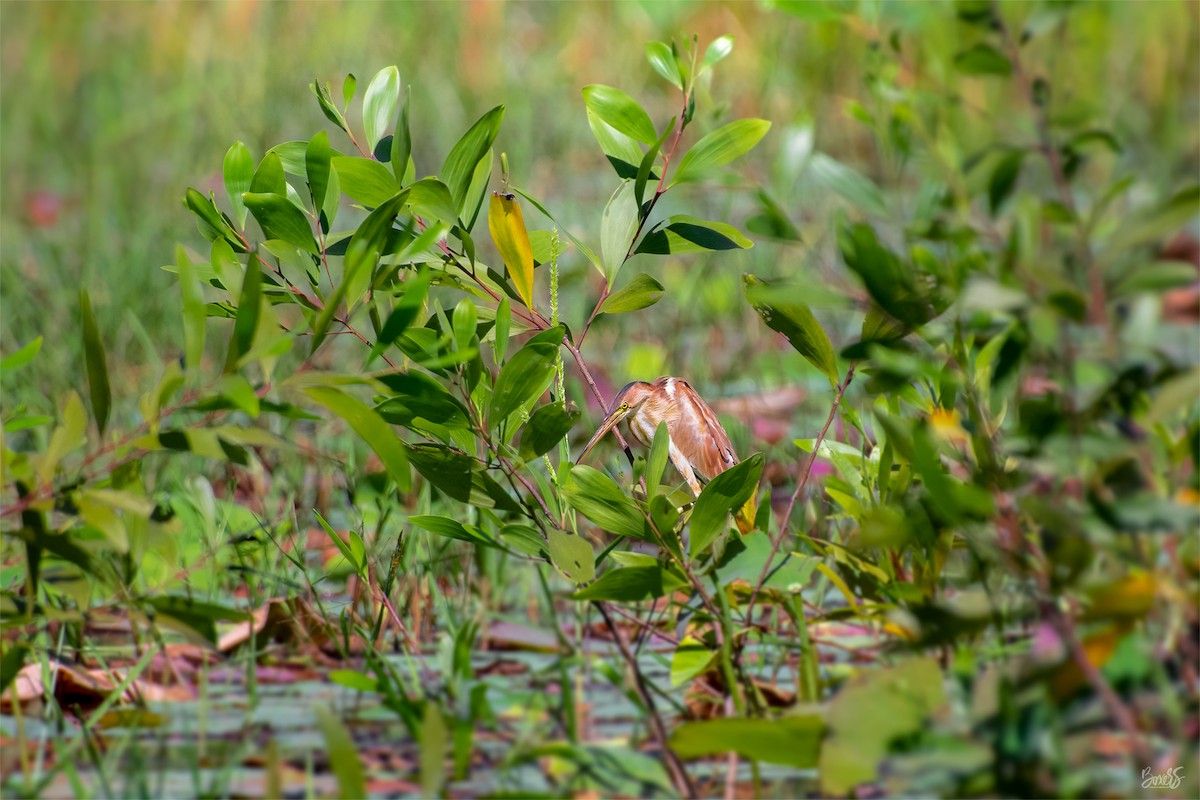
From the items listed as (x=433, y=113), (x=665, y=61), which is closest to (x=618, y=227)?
(x=665, y=61)

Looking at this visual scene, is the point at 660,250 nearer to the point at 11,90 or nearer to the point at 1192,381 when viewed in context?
the point at 1192,381

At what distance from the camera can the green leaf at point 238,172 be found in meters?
1.62

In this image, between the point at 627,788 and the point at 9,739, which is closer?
the point at 627,788

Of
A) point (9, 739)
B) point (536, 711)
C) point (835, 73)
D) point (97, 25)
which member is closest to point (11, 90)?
point (97, 25)

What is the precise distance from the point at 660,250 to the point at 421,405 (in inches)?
14.1

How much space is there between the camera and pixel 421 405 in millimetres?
1584

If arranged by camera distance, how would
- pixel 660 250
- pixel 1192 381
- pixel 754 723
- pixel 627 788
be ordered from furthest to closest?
1. pixel 660 250
2. pixel 627 788
3. pixel 754 723
4. pixel 1192 381

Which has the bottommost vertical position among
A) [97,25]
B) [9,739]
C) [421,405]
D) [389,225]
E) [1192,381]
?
[9,739]

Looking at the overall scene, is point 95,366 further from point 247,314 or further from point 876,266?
point 876,266

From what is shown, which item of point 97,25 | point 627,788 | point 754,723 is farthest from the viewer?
point 97,25

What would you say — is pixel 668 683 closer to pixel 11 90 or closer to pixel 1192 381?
pixel 1192 381

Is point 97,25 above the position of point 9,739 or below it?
above

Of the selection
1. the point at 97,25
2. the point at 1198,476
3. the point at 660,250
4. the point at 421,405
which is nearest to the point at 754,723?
the point at 1198,476

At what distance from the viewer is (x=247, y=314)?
1.31 meters
